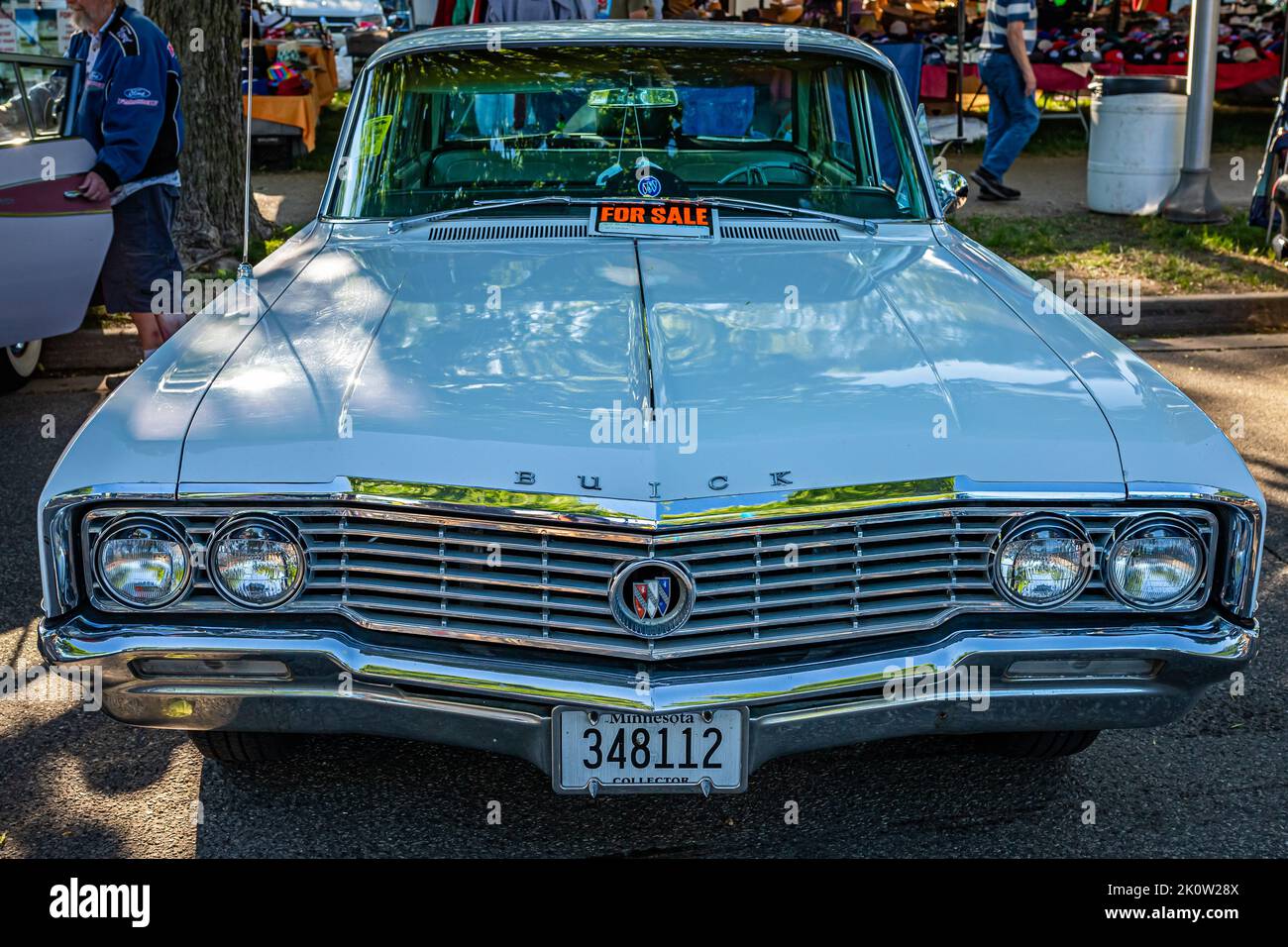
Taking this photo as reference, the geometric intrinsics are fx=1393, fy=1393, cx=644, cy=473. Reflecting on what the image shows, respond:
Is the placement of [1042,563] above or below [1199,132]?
below

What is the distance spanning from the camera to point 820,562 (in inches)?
104

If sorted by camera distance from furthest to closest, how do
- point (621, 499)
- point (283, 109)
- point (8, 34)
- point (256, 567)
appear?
point (283, 109), point (8, 34), point (256, 567), point (621, 499)

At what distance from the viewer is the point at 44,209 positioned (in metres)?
5.76

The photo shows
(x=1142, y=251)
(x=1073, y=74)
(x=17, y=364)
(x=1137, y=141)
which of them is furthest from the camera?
(x=1073, y=74)

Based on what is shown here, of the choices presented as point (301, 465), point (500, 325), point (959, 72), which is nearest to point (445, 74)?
point (500, 325)

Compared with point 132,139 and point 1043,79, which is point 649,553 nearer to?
point 132,139

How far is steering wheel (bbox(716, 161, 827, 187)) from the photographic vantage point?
13.7ft

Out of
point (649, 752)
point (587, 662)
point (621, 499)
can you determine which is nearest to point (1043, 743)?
point (649, 752)

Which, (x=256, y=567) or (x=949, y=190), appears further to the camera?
(x=949, y=190)

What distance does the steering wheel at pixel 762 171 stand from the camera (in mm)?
4188

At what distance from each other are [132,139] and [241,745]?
371 cm

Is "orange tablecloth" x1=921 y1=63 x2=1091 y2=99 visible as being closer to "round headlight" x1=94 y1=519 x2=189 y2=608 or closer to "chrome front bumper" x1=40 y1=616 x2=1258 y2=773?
"chrome front bumper" x1=40 y1=616 x2=1258 y2=773

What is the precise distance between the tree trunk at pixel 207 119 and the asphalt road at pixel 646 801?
5.48 metres

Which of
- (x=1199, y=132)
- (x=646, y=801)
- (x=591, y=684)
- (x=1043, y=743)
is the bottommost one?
(x=646, y=801)
